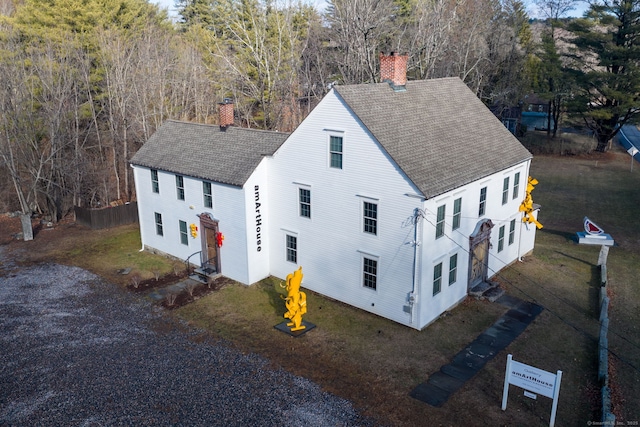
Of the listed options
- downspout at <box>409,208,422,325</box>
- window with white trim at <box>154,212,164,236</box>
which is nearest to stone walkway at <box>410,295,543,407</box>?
downspout at <box>409,208,422,325</box>

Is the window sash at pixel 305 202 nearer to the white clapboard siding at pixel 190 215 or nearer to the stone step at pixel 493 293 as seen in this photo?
the white clapboard siding at pixel 190 215

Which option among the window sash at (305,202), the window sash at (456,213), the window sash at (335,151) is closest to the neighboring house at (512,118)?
the window sash at (456,213)

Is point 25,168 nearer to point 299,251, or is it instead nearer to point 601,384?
point 299,251

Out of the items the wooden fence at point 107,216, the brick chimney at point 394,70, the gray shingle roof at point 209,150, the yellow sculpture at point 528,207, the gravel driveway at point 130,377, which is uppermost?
the brick chimney at point 394,70

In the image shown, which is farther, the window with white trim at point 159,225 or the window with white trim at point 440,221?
the window with white trim at point 159,225

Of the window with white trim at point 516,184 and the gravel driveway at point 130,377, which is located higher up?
the window with white trim at point 516,184

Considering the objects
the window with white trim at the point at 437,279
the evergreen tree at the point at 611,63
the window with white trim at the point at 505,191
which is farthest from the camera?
the evergreen tree at the point at 611,63

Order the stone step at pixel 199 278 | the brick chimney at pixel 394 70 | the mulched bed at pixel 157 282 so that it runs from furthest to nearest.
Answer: the stone step at pixel 199 278, the mulched bed at pixel 157 282, the brick chimney at pixel 394 70

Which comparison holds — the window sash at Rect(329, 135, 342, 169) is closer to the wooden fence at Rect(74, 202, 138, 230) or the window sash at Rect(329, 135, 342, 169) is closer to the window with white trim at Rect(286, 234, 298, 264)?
the window with white trim at Rect(286, 234, 298, 264)
